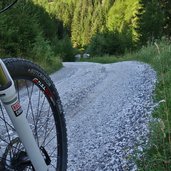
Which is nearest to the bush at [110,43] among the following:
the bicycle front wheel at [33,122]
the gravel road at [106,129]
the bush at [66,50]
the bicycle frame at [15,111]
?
the bush at [66,50]

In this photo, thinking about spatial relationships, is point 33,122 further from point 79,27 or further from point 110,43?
point 79,27

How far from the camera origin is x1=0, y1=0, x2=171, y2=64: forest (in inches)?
671

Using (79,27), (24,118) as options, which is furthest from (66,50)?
(79,27)

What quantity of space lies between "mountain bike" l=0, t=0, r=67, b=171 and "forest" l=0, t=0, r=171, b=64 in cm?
1140

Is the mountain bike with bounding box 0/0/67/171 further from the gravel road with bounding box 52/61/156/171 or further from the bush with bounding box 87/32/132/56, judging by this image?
the bush with bounding box 87/32/132/56

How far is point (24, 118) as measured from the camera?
2506 mm

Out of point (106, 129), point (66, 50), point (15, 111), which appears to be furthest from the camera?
point (66, 50)

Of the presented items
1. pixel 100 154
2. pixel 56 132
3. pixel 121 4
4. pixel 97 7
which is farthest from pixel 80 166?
pixel 97 7

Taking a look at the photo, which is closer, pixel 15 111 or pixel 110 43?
pixel 15 111

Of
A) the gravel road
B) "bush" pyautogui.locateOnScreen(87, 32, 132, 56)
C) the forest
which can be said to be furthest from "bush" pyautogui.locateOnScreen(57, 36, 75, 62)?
the gravel road

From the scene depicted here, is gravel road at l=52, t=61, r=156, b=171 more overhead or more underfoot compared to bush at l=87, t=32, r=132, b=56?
more overhead

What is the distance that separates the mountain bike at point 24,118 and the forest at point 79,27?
11404 millimetres

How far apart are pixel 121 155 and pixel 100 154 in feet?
0.98

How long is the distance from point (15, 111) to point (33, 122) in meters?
0.67
